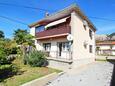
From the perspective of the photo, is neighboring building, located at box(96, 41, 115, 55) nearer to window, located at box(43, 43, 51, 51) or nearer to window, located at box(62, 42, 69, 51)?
window, located at box(43, 43, 51, 51)

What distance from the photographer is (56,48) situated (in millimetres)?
26547

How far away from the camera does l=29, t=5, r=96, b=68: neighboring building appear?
74.5 feet

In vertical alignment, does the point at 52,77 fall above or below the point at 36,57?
below

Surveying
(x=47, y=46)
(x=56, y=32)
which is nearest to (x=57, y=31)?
(x=56, y=32)

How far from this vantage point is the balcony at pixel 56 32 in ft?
76.8

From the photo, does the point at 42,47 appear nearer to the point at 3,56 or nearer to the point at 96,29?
the point at 96,29

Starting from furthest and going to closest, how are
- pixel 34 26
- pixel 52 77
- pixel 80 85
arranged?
pixel 34 26
pixel 52 77
pixel 80 85

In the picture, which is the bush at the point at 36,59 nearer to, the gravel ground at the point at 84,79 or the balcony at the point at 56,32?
the gravel ground at the point at 84,79

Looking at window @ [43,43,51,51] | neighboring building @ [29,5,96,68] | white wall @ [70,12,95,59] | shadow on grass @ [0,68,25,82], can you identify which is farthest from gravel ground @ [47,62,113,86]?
window @ [43,43,51,51]

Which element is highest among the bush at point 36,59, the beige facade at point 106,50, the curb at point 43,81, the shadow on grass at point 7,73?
the beige facade at point 106,50

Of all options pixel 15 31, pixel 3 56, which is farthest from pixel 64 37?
pixel 3 56

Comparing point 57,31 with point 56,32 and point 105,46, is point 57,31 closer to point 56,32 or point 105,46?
point 56,32

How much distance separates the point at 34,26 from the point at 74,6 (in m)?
14.3

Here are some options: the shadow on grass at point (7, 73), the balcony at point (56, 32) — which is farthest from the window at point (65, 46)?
the shadow on grass at point (7, 73)
